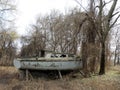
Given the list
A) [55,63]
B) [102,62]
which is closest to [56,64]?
[55,63]

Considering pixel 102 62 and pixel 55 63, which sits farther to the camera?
pixel 55 63

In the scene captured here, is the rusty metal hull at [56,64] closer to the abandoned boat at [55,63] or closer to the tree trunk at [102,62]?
the abandoned boat at [55,63]

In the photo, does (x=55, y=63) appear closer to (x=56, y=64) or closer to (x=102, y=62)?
(x=56, y=64)

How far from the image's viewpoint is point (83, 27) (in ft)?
82.9

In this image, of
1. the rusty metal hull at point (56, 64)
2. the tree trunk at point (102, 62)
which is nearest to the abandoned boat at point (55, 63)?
the rusty metal hull at point (56, 64)

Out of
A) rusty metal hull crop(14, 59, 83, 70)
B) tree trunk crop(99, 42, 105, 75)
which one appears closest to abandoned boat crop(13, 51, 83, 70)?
rusty metal hull crop(14, 59, 83, 70)

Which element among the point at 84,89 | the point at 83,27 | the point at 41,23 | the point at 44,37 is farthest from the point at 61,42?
the point at 84,89

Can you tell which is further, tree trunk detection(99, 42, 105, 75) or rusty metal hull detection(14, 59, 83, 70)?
rusty metal hull detection(14, 59, 83, 70)

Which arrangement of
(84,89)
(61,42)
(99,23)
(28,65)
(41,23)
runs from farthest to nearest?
(41,23) < (61,42) < (28,65) < (99,23) < (84,89)

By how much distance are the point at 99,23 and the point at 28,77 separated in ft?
29.6

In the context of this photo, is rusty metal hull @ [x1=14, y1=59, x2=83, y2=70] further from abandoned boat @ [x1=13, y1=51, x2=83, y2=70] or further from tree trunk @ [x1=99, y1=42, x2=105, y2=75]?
tree trunk @ [x1=99, y1=42, x2=105, y2=75]

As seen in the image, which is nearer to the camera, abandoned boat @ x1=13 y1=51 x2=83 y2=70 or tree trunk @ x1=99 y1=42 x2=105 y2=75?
tree trunk @ x1=99 y1=42 x2=105 y2=75

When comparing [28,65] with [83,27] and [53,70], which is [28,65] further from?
[83,27]

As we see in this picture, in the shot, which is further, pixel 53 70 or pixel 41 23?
pixel 41 23
